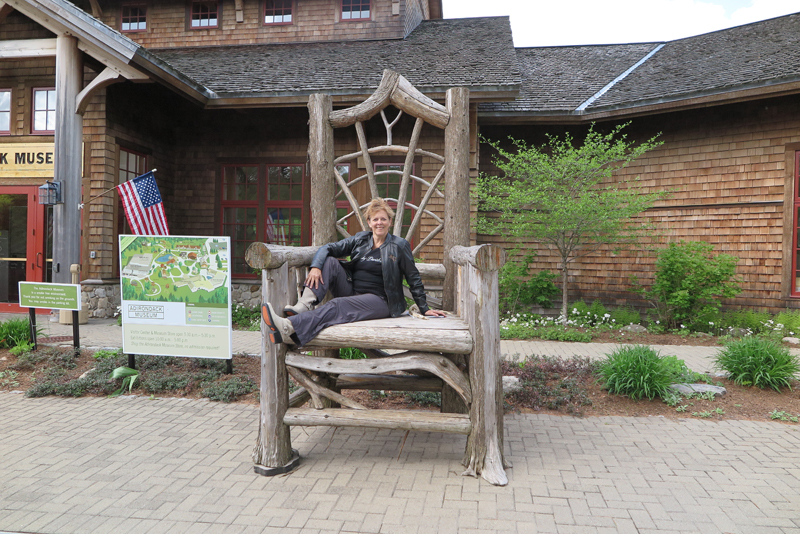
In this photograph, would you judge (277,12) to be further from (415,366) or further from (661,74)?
(415,366)

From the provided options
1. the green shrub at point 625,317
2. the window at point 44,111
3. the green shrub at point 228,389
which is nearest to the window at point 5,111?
the window at point 44,111

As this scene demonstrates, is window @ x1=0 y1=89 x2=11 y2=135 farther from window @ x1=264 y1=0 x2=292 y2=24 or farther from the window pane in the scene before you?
window @ x1=264 y1=0 x2=292 y2=24

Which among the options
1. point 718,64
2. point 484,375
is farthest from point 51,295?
point 718,64

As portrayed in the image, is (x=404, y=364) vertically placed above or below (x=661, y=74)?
below

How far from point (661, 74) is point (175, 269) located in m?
9.92

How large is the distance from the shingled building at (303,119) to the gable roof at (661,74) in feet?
0.15

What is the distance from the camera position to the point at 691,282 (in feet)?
27.5

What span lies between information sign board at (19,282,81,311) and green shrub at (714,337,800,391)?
265 inches

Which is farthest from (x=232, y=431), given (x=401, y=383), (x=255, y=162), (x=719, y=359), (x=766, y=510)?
(x=255, y=162)

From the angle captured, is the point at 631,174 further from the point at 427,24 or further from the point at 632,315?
the point at 427,24

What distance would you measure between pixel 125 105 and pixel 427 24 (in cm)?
809

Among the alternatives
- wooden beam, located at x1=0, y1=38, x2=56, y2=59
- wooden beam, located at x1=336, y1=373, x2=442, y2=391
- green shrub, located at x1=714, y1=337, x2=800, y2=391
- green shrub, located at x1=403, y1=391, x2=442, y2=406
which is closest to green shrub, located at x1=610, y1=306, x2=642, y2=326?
green shrub, located at x1=714, y1=337, x2=800, y2=391

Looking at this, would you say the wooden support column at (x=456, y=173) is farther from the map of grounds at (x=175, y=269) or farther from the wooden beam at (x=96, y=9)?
the wooden beam at (x=96, y=9)

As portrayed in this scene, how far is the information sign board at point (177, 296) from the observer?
5.02 meters
